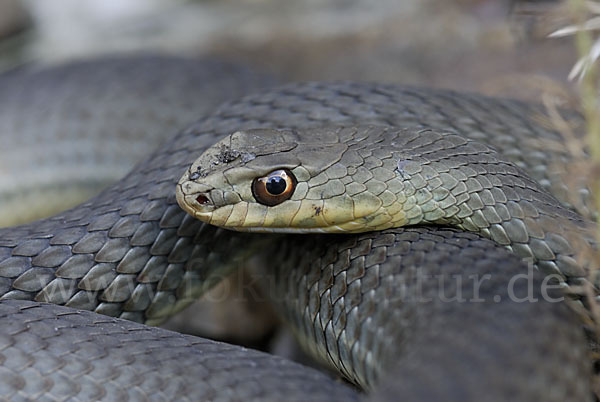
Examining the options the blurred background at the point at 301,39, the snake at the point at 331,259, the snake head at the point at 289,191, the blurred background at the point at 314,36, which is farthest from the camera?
the blurred background at the point at 314,36

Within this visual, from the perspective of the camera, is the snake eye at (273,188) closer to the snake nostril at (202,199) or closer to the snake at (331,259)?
the snake at (331,259)

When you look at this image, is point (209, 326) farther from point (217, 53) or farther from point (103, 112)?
point (217, 53)

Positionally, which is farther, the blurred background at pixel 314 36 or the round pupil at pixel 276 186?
the blurred background at pixel 314 36

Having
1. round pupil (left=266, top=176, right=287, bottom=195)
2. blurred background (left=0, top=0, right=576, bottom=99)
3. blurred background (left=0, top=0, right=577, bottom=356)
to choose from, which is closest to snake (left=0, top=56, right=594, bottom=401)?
round pupil (left=266, top=176, right=287, bottom=195)

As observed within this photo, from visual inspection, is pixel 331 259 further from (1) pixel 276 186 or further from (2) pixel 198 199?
(2) pixel 198 199

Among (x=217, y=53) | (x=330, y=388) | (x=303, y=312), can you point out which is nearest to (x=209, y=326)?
(x=303, y=312)

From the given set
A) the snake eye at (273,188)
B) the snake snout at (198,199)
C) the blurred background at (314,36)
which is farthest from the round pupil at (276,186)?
the blurred background at (314,36)
